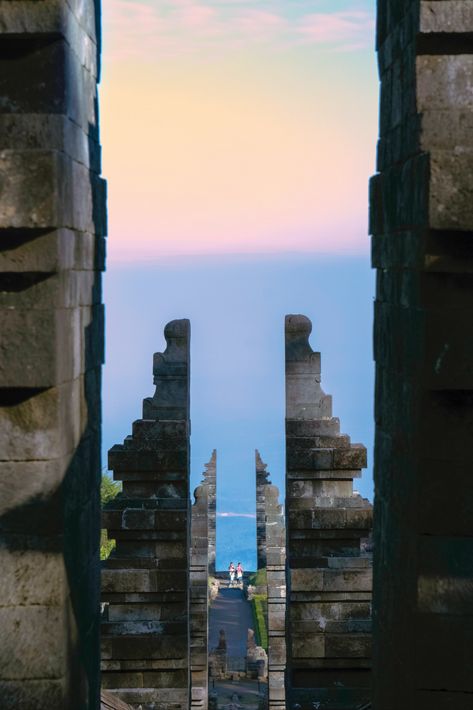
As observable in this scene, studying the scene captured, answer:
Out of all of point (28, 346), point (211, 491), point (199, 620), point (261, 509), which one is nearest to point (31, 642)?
point (28, 346)

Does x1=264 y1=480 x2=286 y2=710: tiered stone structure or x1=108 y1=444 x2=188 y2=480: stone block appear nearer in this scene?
x1=108 y1=444 x2=188 y2=480: stone block

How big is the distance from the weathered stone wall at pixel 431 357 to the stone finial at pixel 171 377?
5.56m

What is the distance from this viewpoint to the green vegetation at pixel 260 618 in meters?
34.7

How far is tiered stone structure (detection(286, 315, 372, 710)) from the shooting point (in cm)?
1116

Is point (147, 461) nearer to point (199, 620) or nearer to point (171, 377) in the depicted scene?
point (171, 377)

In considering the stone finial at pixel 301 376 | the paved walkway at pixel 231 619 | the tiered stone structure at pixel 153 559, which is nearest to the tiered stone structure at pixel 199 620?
the tiered stone structure at pixel 153 559

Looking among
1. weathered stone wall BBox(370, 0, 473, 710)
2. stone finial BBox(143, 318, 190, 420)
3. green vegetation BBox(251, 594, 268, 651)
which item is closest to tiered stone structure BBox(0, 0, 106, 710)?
weathered stone wall BBox(370, 0, 473, 710)

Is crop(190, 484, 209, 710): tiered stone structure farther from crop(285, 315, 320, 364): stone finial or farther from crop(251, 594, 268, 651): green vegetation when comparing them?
crop(251, 594, 268, 651): green vegetation

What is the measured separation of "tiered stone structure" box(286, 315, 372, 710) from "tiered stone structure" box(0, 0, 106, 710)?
4728 millimetres

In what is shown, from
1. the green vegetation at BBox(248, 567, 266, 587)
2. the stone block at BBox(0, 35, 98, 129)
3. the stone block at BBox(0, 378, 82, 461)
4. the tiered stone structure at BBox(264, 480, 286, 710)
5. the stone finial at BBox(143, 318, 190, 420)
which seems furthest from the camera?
the green vegetation at BBox(248, 567, 266, 587)

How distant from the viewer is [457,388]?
5.98 meters

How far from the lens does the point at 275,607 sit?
1702 centimetres

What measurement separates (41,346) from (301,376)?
618cm

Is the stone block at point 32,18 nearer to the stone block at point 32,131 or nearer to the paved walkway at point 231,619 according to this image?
the stone block at point 32,131
